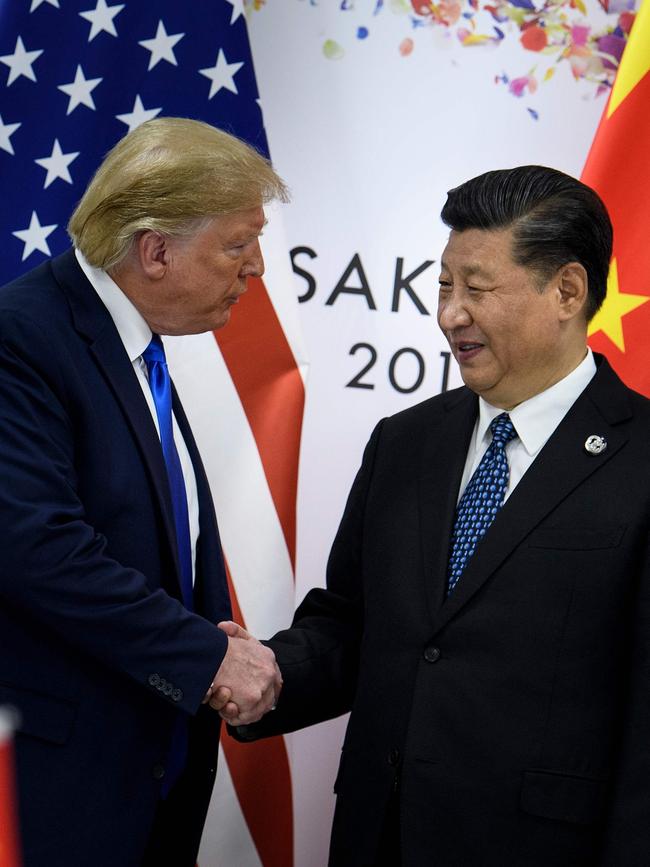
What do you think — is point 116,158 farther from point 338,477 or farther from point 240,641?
point 338,477

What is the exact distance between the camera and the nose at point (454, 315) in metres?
2.03

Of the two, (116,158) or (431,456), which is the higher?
(116,158)

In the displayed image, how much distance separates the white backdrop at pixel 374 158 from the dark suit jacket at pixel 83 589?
3.48ft

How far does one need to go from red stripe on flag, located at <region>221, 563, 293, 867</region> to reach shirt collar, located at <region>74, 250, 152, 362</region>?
0.86m

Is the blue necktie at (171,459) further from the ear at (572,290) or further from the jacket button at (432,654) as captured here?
the ear at (572,290)

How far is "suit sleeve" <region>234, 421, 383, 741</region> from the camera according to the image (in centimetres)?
220

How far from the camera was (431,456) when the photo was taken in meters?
2.12

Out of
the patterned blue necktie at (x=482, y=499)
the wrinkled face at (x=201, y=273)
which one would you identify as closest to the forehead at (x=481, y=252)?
the patterned blue necktie at (x=482, y=499)

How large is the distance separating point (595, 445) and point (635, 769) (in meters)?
0.48

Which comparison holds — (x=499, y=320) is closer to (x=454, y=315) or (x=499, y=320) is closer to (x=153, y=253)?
(x=454, y=315)

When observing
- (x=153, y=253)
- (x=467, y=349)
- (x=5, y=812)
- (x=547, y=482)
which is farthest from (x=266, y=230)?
(x=5, y=812)

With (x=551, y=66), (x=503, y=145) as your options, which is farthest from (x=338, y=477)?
(x=551, y=66)

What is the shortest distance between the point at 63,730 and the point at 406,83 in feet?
5.94

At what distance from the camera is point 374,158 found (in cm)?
301
